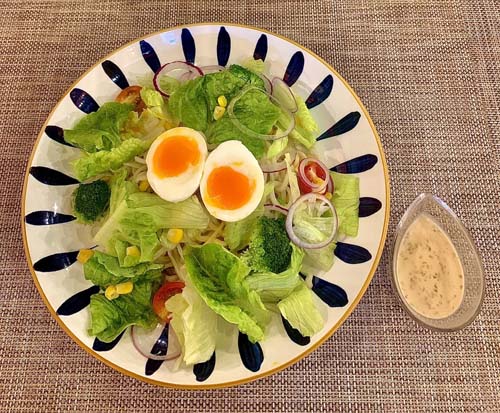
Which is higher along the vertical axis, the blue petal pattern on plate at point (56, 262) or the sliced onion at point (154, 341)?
the blue petal pattern on plate at point (56, 262)

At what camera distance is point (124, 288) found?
2254 mm

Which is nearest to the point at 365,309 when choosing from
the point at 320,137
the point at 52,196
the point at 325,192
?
the point at 325,192

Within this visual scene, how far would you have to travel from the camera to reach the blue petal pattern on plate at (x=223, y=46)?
2.67m

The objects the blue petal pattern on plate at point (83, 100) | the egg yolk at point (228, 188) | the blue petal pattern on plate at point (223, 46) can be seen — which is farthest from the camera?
the blue petal pattern on plate at point (223, 46)

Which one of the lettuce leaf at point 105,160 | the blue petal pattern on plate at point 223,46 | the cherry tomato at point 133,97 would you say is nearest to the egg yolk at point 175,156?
the lettuce leaf at point 105,160

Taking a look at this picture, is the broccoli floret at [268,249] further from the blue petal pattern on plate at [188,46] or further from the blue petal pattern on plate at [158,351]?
the blue petal pattern on plate at [188,46]

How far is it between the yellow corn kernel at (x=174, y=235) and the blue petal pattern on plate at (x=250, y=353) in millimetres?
528

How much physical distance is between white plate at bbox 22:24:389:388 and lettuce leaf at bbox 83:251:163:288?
13cm

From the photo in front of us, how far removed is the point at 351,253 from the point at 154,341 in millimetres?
986

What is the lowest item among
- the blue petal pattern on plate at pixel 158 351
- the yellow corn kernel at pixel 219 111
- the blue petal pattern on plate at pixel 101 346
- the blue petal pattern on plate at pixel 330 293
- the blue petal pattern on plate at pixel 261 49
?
the blue petal pattern on plate at pixel 158 351

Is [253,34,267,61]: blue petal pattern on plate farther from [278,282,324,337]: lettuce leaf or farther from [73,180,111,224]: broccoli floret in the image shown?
[278,282,324,337]: lettuce leaf

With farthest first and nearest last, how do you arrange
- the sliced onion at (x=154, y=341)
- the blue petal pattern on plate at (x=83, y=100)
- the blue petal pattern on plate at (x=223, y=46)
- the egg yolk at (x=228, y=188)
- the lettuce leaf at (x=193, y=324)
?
the blue petal pattern on plate at (x=223, y=46) → the blue petal pattern on plate at (x=83, y=100) → the egg yolk at (x=228, y=188) → the sliced onion at (x=154, y=341) → the lettuce leaf at (x=193, y=324)

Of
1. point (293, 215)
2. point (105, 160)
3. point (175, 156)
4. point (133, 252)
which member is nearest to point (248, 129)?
point (175, 156)

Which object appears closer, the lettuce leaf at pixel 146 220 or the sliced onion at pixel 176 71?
the lettuce leaf at pixel 146 220
